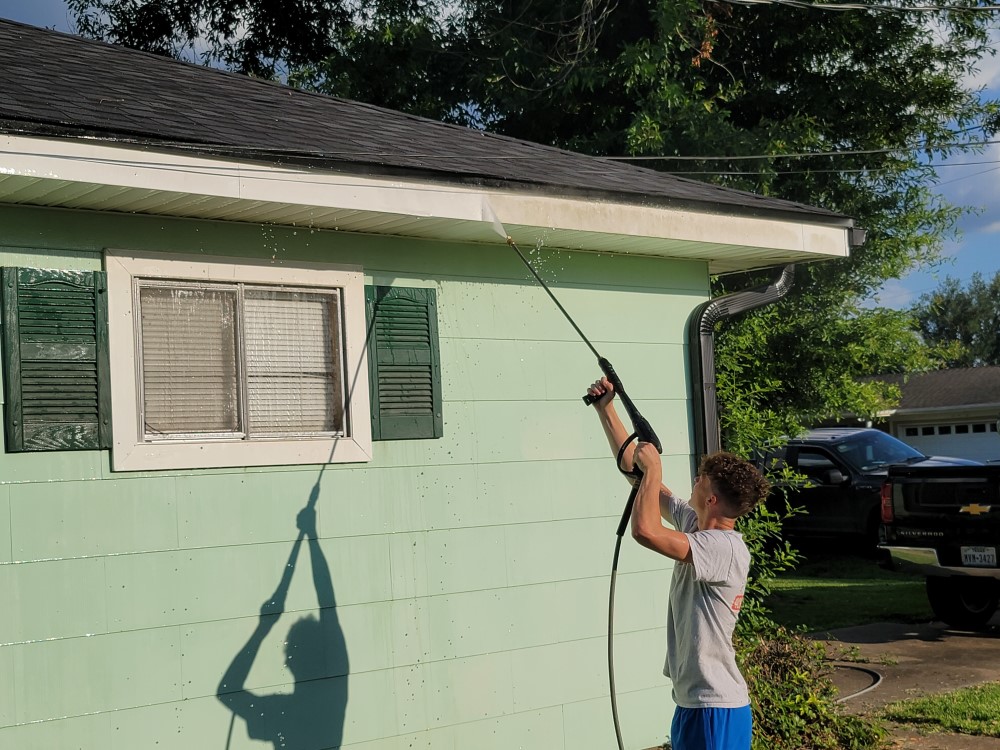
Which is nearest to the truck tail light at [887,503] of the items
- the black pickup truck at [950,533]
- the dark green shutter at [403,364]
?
the black pickup truck at [950,533]

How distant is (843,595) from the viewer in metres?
12.6

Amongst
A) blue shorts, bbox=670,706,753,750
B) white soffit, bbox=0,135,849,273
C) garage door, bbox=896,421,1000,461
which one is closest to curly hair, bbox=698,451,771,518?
blue shorts, bbox=670,706,753,750

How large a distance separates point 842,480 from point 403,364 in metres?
10.6

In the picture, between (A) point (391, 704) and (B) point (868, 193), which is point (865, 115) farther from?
(A) point (391, 704)

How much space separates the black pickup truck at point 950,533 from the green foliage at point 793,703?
11.9 feet

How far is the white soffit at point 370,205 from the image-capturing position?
4.34 meters

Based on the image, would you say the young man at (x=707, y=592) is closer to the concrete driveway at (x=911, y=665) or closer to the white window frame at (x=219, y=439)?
the white window frame at (x=219, y=439)

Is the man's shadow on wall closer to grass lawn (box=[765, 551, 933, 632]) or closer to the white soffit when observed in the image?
the white soffit

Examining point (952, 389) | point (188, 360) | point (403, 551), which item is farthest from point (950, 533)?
point (952, 389)

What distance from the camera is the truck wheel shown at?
33.6 feet

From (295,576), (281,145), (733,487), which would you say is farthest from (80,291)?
(733,487)

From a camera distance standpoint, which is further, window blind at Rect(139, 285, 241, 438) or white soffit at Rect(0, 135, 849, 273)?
window blind at Rect(139, 285, 241, 438)

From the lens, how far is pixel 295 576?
Result: 5199mm

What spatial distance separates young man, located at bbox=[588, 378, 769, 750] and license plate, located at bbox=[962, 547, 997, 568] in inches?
245
